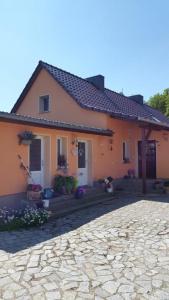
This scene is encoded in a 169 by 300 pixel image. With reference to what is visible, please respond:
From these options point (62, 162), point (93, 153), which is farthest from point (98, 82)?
point (62, 162)

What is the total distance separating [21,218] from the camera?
7.60m

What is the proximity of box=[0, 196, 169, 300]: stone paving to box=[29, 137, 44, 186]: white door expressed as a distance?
228 cm

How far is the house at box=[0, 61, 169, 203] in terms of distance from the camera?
8.70m

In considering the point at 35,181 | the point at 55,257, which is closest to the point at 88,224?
the point at 55,257

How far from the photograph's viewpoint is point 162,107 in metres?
33.7

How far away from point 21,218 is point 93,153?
5681 millimetres

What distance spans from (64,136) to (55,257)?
6.23 m

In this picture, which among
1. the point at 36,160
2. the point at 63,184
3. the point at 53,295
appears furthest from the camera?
the point at 63,184

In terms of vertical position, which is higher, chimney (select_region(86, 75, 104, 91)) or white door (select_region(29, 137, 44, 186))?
chimney (select_region(86, 75, 104, 91))

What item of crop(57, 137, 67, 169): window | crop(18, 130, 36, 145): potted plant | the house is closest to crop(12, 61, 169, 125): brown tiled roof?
the house

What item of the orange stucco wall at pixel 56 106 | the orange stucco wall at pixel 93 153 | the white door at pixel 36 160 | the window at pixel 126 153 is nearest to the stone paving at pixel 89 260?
the orange stucco wall at pixel 93 153

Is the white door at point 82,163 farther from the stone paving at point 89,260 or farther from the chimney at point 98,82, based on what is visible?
the chimney at point 98,82

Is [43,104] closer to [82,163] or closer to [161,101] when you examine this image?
[82,163]

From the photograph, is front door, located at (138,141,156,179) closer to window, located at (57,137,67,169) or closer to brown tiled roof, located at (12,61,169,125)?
brown tiled roof, located at (12,61,169,125)
